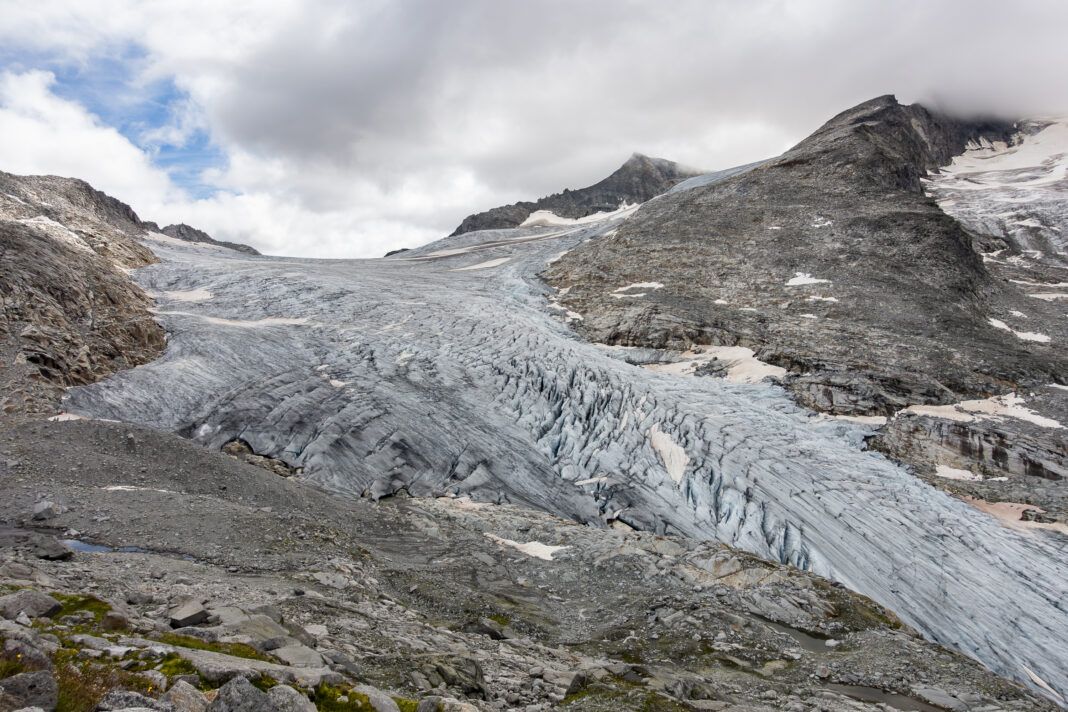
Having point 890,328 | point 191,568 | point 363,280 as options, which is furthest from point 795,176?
point 191,568

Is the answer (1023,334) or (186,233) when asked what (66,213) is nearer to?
(186,233)

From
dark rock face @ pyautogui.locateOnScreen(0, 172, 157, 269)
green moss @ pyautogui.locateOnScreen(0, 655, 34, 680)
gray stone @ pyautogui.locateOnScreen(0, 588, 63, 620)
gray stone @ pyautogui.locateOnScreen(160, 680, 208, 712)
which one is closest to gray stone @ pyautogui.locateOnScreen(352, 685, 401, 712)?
gray stone @ pyautogui.locateOnScreen(160, 680, 208, 712)

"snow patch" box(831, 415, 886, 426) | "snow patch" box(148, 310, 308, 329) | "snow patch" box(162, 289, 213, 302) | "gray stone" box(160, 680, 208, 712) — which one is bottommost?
"snow patch" box(831, 415, 886, 426)

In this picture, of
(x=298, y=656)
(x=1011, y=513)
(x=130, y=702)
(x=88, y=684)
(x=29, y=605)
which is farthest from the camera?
(x=1011, y=513)

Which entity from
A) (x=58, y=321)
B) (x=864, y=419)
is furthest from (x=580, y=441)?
(x=58, y=321)

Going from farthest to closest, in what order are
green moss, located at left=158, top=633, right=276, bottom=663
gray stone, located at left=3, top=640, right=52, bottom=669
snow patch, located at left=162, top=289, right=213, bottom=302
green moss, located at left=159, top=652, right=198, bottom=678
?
snow patch, located at left=162, top=289, right=213, bottom=302 → green moss, located at left=158, top=633, right=276, bottom=663 → green moss, located at left=159, top=652, right=198, bottom=678 → gray stone, located at left=3, top=640, right=52, bottom=669

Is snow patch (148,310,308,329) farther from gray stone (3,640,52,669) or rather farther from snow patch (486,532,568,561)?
gray stone (3,640,52,669)

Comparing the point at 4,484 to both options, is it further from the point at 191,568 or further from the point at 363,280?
the point at 363,280
